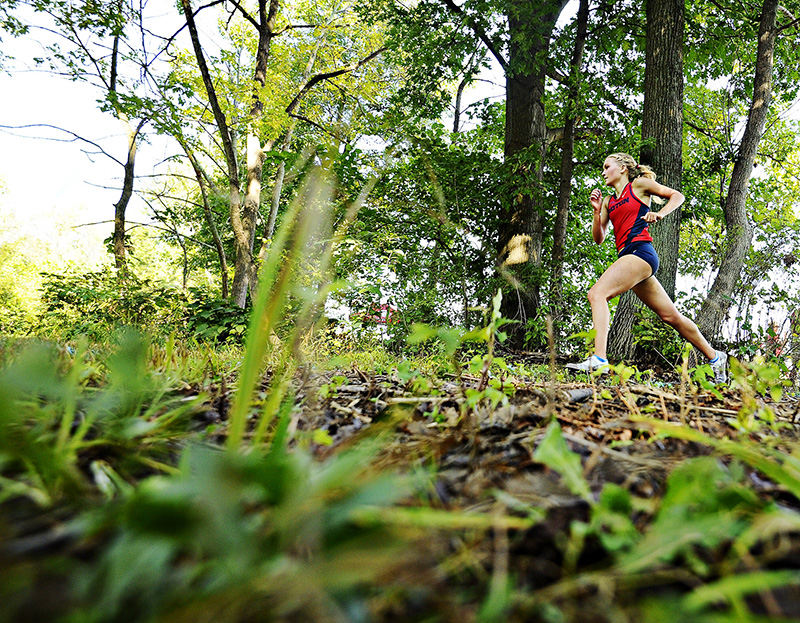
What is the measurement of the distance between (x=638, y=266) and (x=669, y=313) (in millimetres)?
546

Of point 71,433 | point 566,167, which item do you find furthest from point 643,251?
point 566,167

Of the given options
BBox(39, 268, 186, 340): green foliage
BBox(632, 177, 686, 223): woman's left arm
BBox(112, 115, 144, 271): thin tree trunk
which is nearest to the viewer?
BBox(632, 177, 686, 223): woman's left arm

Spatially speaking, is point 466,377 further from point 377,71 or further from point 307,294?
point 377,71

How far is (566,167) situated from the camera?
24.8 ft

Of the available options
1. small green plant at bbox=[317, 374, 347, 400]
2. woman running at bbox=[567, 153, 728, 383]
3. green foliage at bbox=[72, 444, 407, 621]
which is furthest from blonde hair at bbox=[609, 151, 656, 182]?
green foliage at bbox=[72, 444, 407, 621]

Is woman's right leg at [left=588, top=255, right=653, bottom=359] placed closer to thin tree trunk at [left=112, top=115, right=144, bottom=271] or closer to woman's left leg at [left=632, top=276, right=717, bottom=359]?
woman's left leg at [left=632, top=276, right=717, bottom=359]

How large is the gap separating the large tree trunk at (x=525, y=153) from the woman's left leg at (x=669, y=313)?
2712 mm

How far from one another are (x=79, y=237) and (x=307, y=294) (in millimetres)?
42203

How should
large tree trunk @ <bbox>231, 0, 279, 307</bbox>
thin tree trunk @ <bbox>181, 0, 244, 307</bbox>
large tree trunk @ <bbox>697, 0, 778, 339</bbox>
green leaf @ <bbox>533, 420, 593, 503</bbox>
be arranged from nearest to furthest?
1. green leaf @ <bbox>533, 420, 593, 503</bbox>
2. large tree trunk @ <bbox>697, 0, 778, 339</bbox>
3. thin tree trunk @ <bbox>181, 0, 244, 307</bbox>
4. large tree trunk @ <bbox>231, 0, 279, 307</bbox>

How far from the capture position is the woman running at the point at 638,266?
11.9 feet

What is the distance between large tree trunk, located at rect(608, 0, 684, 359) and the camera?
550cm

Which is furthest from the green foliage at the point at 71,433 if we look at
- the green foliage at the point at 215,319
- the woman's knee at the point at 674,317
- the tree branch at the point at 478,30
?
the tree branch at the point at 478,30

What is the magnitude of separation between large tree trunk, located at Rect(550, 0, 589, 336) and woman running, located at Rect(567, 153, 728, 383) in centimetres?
283

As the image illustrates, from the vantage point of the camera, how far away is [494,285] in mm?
7422
